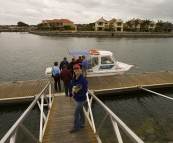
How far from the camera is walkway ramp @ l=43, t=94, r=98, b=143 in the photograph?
13.2 ft

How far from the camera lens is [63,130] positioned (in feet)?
14.7

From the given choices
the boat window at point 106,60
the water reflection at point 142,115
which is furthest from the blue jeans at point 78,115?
the boat window at point 106,60

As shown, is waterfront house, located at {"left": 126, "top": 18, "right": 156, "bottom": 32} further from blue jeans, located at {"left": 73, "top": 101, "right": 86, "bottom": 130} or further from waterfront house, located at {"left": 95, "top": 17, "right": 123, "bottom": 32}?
blue jeans, located at {"left": 73, "top": 101, "right": 86, "bottom": 130}

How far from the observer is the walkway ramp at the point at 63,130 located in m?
4.02

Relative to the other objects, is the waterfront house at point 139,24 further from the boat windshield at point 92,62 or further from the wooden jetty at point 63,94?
the boat windshield at point 92,62

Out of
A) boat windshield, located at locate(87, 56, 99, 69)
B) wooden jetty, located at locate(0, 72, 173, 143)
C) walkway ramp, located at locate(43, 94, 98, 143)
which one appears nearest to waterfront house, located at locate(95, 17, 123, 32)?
wooden jetty, located at locate(0, 72, 173, 143)

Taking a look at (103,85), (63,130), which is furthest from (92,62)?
(63,130)

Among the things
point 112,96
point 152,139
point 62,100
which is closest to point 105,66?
point 112,96

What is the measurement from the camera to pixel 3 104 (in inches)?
348

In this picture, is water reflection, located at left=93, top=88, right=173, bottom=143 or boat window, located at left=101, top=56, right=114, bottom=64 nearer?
water reflection, located at left=93, top=88, right=173, bottom=143

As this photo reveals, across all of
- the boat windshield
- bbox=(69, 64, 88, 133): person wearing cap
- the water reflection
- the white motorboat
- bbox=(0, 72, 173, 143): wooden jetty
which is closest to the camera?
bbox=(69, 64, 88, 133): person wearing cap

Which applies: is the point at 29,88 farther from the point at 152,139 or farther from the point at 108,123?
the point at 152,139

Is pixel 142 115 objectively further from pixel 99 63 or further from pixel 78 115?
pixel 78 115

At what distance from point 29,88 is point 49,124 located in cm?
594
